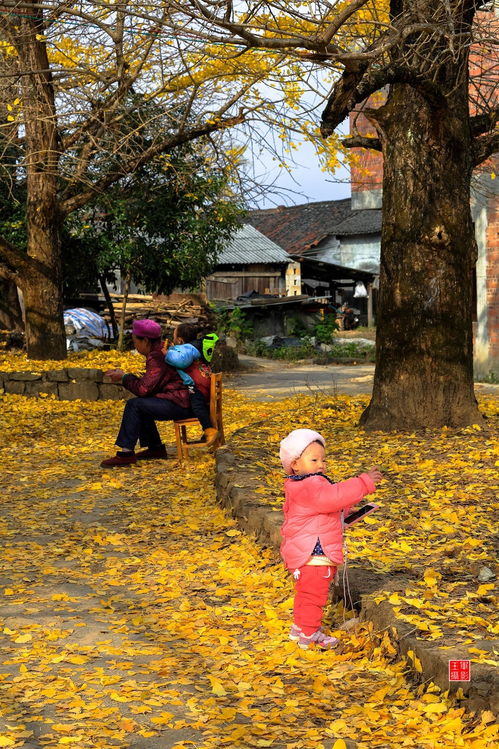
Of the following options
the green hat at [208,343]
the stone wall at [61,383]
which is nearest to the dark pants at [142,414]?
the green hat at [208,343]

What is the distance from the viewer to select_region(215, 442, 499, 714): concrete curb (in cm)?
365

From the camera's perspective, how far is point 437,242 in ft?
29.3

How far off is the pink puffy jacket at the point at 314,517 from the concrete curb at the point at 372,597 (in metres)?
0.29

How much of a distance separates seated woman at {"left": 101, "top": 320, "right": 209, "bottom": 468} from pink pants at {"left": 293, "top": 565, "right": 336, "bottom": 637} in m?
5.07

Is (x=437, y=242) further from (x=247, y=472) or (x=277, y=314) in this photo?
(x=277, y=314)

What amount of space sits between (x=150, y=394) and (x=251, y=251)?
1315 inches

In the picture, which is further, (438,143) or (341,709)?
(438,143)

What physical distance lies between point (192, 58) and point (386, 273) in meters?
5.99

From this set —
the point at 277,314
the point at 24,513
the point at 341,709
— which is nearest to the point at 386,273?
the point at 24,513

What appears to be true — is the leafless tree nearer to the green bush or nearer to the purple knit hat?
the purple knit hat

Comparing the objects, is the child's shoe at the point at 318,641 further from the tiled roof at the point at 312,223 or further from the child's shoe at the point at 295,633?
the tiled roof at the point at 312,223

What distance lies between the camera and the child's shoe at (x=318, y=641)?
4.58m

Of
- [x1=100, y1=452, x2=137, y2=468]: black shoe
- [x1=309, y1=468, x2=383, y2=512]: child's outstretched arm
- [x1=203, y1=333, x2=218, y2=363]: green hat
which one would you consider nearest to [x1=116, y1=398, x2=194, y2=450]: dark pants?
[x1=100, y1=452, x2=137, y2=468]: black shoe

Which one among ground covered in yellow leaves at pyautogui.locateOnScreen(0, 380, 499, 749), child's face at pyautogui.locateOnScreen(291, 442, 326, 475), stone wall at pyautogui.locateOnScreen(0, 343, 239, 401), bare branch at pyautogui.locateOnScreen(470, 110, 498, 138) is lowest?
ground covered in yellow leaves at pyautogui.locateOnScreen(0, 380, 499, 749)
